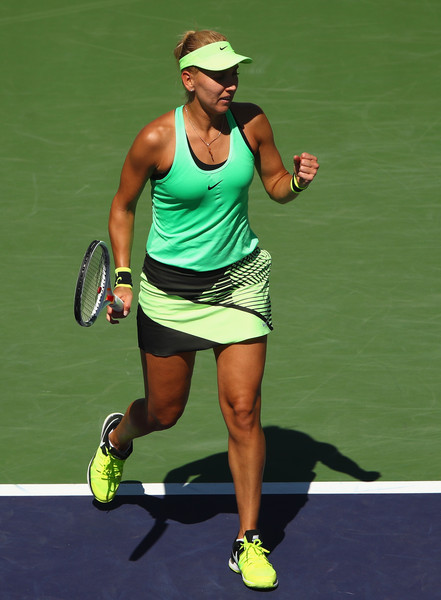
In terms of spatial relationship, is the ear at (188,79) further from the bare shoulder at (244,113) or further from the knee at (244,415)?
the knee at (244,415)

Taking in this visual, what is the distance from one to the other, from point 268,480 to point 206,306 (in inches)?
50.2

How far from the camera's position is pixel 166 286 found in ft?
17.3

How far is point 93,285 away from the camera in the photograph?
5148mm

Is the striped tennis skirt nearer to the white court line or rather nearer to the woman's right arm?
the woman's right arm

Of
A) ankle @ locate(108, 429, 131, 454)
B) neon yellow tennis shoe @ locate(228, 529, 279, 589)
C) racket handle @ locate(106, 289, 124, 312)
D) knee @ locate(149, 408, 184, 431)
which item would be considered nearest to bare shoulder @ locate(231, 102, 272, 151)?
racket handle @ locate(106, 289, 124, 312)

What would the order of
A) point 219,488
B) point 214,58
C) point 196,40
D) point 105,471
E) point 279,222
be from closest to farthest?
point 214,58
point 196,40
point 105,471
point 219,488
point 279,222

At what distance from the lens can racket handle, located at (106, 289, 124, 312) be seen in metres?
5.00

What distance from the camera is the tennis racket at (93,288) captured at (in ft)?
16.1

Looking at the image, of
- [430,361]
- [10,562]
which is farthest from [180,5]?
[10,562]

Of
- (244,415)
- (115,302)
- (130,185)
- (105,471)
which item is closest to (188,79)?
(130,185)

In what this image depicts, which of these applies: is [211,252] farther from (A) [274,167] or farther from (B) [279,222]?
(B) [279,222]

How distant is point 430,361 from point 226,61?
Result: 2.96 m

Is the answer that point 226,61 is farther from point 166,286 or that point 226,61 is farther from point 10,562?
point 10,562

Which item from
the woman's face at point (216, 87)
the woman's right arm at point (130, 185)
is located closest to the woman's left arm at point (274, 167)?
the woman's face at point (216, 87)
